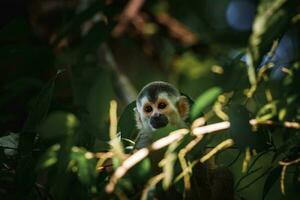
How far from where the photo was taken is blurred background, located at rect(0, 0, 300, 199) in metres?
2.63

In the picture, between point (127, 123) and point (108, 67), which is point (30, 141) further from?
point (108, 67)

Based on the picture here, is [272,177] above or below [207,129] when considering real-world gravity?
below

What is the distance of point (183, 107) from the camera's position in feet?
13.8

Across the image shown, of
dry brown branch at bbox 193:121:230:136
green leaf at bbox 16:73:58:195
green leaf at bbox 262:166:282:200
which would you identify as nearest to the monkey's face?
green leaf at bbox 16:73:58:195

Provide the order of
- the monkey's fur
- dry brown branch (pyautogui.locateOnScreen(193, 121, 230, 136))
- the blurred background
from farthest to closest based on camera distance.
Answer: the monkey's fur → the blurred background → dry brown branch (pyautogui.locateOnScreen(193, 121, 230, 136))

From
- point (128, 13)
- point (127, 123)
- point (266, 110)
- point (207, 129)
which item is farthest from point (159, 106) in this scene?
point (128, 13)

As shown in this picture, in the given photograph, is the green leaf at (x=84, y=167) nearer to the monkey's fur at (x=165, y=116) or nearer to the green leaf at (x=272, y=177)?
the green leaf at (x=272, y=177)

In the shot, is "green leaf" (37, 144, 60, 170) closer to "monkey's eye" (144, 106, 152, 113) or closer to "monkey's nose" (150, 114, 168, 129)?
"monkey's nose" (150, 114, 168, 129)

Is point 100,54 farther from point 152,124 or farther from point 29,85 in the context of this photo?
point 152,124

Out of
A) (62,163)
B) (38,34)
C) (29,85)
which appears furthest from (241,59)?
(38,34)

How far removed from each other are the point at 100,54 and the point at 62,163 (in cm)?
368

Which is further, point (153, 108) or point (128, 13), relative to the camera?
point (128, 13)

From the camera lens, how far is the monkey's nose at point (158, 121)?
163 inches

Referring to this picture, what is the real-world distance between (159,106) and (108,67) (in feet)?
5.02
